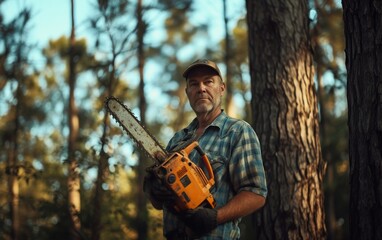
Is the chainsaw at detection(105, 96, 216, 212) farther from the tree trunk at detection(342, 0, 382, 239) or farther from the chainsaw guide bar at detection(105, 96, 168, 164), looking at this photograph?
the tree trunk at detection(342, 0, 382, 239)

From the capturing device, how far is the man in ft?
9.40

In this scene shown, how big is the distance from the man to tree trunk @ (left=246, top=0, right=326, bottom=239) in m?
1.15

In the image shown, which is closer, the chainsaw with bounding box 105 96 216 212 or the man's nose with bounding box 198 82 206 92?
the chainsaw with bounding box 105 96 216 212

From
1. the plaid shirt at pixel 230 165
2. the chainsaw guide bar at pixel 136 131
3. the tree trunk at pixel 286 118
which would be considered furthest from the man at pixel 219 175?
the tree trunk at pixel 286 118

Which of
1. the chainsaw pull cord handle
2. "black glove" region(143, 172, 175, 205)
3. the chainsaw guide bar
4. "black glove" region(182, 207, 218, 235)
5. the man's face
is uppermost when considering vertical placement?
the man's face

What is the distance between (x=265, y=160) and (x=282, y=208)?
478mm

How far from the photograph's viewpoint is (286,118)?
14.3 ft

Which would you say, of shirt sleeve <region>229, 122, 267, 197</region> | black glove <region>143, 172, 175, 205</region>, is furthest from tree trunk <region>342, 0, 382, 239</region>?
black glove <region>143, 172, 175, 205</region>

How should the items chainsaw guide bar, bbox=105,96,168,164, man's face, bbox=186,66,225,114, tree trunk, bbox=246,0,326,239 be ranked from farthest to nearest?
tree trunk, bbox=246,0,326,239, man's face, bbox=186,66,225,114, chainsaw guide bar, bbox=105,96,168,164

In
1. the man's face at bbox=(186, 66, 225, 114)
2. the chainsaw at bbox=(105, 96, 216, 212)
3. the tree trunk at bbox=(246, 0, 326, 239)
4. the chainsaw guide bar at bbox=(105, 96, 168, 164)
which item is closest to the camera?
the chainsaw at bbox=(105, 96, 216, 212)

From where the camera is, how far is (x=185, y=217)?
2.84 m

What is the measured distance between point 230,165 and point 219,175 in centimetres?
10

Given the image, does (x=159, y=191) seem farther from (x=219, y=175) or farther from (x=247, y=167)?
(x=247, y=167)

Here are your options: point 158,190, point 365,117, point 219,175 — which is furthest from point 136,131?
point 365,117
